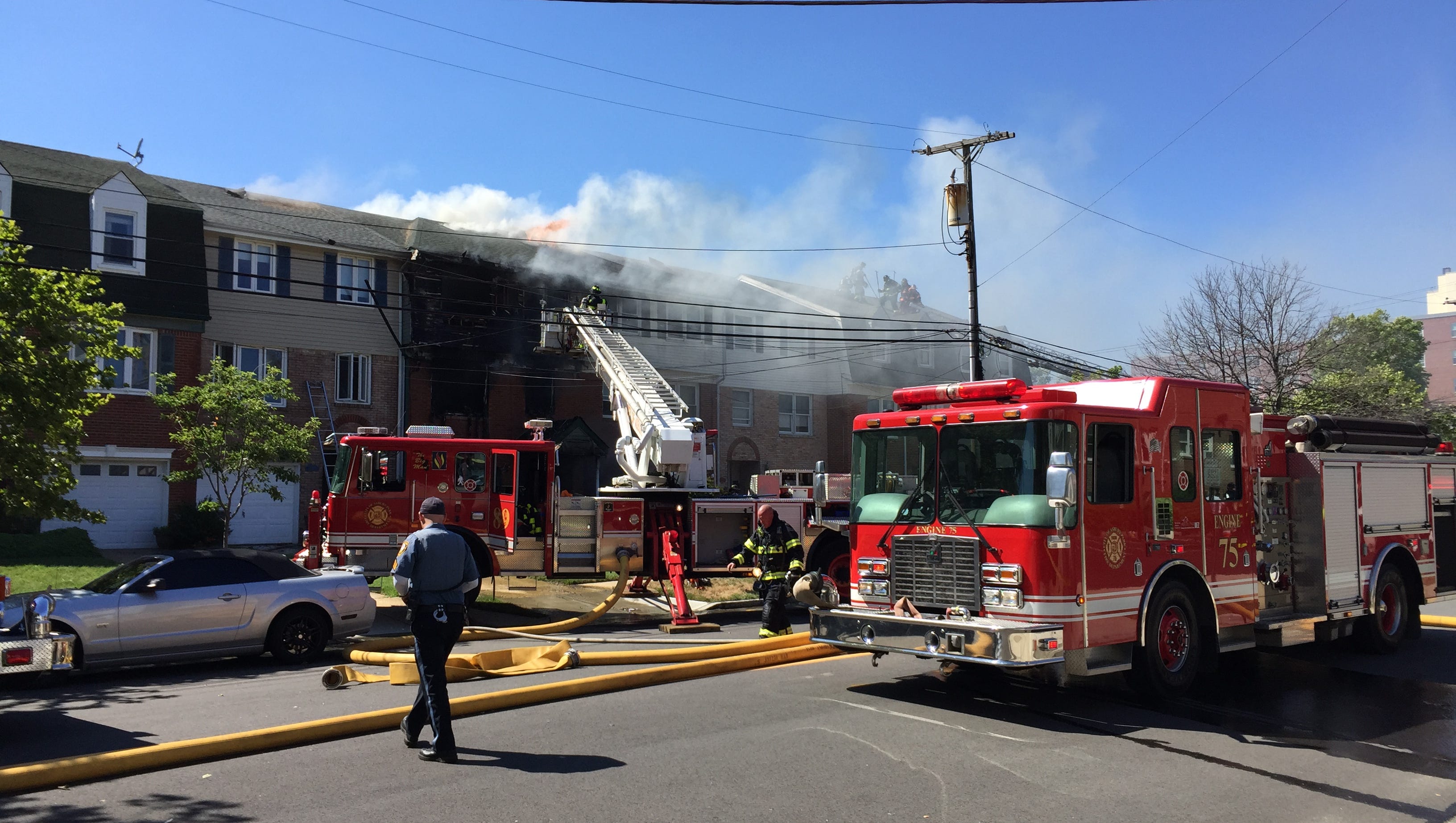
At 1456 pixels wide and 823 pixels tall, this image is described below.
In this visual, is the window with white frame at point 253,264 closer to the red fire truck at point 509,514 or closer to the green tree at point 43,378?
the red fire truck at point 509,514

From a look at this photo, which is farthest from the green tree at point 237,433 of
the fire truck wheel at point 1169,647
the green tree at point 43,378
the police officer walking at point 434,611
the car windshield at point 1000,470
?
the fire truck wheel at point 1169,647

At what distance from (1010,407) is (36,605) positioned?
24.0 feet

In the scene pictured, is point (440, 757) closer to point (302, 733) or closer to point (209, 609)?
point (302, 733)

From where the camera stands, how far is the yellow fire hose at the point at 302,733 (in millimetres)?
5832

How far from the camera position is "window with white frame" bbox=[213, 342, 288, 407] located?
26234 millimetres

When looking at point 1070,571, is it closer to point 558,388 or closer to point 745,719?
point 745,719

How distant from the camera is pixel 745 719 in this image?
24.5ft

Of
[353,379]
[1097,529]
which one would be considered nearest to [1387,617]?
[1097,529]

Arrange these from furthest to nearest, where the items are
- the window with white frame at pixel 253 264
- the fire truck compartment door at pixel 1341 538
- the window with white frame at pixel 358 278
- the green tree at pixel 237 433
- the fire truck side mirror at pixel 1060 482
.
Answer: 1. the window with white frame at pixel 358 278
2. the window with white frame at pixel 253 264
3. the green tree at pixel 237 433
4. the fire truck compartment door at pixel 1341 538
5. the fire truck side mirror at pixel 1060 482

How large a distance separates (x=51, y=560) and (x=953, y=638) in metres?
20.2

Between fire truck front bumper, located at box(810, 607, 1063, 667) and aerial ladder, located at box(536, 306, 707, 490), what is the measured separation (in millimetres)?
6970

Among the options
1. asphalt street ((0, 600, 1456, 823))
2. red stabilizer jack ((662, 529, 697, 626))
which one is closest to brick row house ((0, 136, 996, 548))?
red stabilizer jack ((662, 529, 697, 626))

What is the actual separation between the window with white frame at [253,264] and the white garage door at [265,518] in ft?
16.5

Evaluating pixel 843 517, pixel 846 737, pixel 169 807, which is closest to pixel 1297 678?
pixel 846 737
